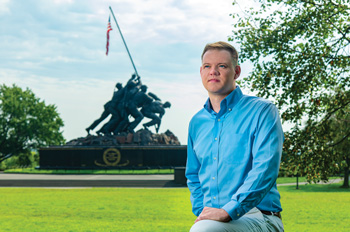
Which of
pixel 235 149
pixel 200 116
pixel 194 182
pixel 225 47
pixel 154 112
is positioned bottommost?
pixel 194 182

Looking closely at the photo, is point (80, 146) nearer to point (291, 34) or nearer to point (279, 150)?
point (291, 34)

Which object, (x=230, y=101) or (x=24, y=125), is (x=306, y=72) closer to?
(x=230, y=101)

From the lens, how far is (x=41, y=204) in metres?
13.2

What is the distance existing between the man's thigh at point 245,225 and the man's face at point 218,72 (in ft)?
2.47

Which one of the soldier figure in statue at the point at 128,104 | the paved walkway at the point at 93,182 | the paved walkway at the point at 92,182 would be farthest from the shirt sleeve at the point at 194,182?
the soldier figure in statue at the point at 128,104

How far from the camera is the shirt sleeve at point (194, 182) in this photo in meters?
2.71

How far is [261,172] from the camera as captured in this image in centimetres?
219

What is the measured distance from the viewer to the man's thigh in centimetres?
206

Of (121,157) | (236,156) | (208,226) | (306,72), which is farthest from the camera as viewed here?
(121,157)

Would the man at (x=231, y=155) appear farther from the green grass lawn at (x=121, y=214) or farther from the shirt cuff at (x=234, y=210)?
the green grass lawn at (x=121, y=214)

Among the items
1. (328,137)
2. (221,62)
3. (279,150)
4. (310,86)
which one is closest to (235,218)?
(279,150)

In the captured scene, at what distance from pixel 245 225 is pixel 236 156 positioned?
1.32 feet

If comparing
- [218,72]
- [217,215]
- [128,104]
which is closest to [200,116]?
[218,72]

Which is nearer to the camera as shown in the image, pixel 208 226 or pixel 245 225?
pixel 208 226
